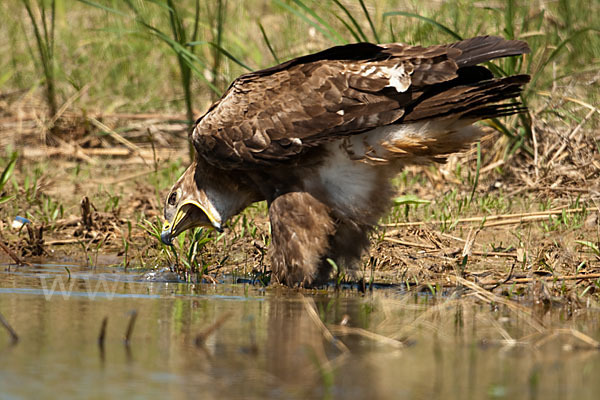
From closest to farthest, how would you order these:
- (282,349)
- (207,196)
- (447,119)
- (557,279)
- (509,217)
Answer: (282,349)
(557,279)
(447,119)
(207,196)
(509,217)

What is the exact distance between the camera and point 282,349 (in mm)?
3271

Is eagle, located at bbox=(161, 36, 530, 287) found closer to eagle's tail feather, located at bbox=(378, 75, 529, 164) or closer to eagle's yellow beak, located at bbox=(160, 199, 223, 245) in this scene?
eagle's tail feather, located at bbox=(378, 75, 529, 164)

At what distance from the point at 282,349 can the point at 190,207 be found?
8.17ft

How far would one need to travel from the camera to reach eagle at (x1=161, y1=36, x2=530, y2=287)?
487 cm

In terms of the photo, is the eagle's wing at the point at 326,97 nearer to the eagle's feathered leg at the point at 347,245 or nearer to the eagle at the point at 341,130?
the eagle at the point at 341,130

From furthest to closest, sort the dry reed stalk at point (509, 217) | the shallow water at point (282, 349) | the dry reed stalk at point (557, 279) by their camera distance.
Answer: the dry reed stalk at point (509, 217) → the dry reed stalk at point (557, 279) → the shallow water at point (282, 349)

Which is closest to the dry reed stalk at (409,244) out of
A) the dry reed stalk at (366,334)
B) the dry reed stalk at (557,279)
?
the dry reed stalk at (557,279)

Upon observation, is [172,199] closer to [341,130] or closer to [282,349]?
[341,130]

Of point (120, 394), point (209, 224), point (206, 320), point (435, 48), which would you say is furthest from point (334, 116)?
point (120, 394)

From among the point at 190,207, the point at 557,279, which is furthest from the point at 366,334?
the point at 190,207

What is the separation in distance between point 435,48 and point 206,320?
2088 millimetres

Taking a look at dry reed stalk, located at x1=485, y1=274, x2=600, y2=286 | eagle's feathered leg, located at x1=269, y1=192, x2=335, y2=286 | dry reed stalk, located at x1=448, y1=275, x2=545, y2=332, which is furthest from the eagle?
dry reed stalk, located at x1=448, y1=275, x2=545, y2=332

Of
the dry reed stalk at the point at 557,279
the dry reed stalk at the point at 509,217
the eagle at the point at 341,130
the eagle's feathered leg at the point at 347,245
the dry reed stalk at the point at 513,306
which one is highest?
the eagle at the point at 341,130

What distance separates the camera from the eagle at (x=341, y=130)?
4.87 metres
